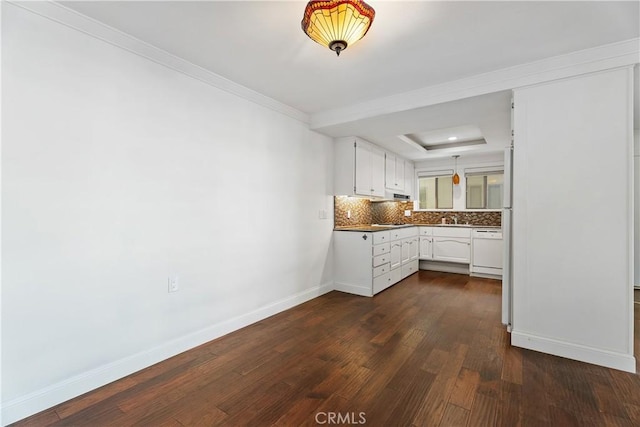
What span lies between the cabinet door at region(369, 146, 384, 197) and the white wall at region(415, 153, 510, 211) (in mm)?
1985

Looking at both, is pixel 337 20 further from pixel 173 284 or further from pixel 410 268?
pixel 410 268

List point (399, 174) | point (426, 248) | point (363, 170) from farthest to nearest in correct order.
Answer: point (426, 248) < point (399, 174) < point (363, 170)

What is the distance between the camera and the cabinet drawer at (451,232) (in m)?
5.57

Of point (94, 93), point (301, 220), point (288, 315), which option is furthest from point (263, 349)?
point (94, 93)

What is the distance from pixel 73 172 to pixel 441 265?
6.05 meters

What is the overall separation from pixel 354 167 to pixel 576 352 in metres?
3.18

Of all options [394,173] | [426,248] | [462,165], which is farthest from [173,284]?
[462,165]

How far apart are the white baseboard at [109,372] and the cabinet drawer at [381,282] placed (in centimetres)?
172

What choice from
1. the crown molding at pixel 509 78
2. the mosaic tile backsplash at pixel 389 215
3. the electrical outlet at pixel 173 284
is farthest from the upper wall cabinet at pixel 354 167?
the electrical outlet at pixel 173 284

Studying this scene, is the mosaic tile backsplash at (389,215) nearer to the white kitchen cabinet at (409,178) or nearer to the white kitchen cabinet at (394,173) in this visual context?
the white kitchen cabinet at (409,178)

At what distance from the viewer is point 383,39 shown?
219cm

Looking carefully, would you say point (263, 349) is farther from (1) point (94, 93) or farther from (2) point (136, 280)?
(1) point (94, 93)

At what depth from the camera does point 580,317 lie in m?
2.41
